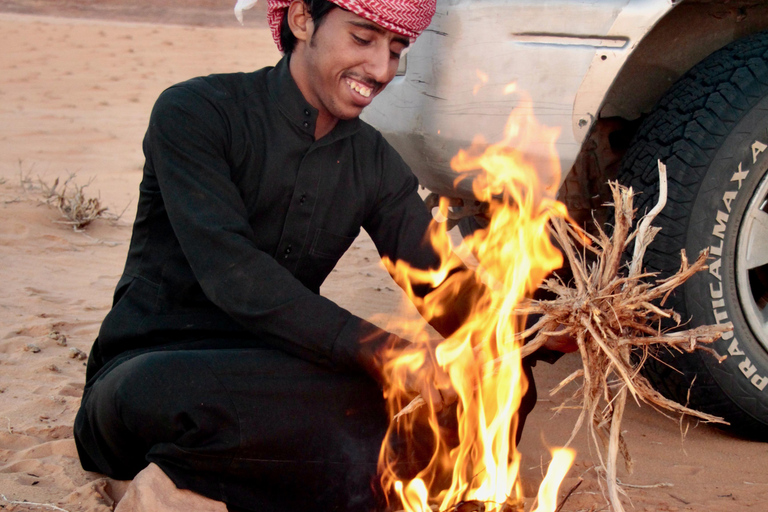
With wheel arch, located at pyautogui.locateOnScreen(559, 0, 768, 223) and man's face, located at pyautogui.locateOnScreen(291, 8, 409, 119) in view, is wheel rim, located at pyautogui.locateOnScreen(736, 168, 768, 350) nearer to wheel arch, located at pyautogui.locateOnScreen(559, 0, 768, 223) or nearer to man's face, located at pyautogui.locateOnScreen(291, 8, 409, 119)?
wheel arch, located at pyautogui.locateOnScreen(559, 0, 768, 223)

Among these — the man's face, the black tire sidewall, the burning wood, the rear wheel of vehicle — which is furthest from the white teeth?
the black tire sidewall

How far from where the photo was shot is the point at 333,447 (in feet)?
7.50

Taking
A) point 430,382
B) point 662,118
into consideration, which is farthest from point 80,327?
point 662,118

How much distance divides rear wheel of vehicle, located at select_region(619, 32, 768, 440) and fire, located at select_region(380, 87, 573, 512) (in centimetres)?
43

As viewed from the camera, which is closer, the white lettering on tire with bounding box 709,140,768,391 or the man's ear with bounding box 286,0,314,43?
the man's ear with bounding box 286,0,314,43

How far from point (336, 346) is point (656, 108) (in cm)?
154

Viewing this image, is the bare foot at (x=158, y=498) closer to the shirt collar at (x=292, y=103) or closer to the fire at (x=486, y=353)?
the fire at (x=486, y=353)

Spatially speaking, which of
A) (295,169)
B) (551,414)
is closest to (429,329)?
(551,414)

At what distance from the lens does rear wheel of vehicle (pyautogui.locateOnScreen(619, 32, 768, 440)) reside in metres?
2.76

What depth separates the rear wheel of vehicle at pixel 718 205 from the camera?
2.76m

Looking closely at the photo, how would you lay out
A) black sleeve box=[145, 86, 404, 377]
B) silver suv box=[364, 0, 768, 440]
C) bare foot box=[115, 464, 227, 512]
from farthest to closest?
silver suv box=[364, 0, 768, 440]
black sleeve box=[145, 86, 404, 377]
bare foot box=[115, 464, 227, 512]

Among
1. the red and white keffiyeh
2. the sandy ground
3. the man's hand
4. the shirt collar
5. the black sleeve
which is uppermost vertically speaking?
the red and white keffiyeh

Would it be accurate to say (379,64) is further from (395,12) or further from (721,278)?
(721,278)

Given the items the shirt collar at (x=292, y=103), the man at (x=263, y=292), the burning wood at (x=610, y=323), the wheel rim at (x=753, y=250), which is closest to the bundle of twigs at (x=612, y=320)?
the burning wood at (x=610, y=323)
